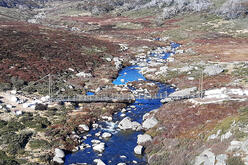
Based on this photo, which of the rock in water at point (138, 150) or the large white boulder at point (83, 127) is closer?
the rock in water at point (138, 150)

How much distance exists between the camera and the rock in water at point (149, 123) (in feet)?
106

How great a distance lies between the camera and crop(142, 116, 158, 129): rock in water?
32438mm

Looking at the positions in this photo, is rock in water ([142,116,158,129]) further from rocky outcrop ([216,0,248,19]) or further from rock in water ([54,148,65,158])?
rocky outcrop ([216,0,248,19])

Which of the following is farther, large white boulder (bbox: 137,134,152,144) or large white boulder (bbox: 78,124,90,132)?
large white boulder (bbox: 78,124,90,132)

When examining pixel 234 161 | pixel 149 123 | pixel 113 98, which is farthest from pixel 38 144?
pixel 234 161

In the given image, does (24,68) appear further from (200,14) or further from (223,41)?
(200,14)

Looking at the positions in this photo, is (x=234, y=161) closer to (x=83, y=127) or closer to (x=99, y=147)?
(x=99, y=147)

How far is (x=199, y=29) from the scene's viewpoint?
405ft

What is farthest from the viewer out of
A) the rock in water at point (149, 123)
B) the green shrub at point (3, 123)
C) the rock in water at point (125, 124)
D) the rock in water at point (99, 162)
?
the rock in water at point (125, 124)

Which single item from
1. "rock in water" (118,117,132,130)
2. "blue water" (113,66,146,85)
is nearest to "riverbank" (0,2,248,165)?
"blue water" (113,66,146,85)

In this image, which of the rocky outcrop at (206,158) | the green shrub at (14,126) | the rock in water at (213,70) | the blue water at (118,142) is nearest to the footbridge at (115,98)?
the blue water at (118,142)

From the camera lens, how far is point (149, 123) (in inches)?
1287

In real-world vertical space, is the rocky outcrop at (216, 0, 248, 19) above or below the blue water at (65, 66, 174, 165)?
above

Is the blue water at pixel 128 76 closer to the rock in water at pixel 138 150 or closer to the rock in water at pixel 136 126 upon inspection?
the rock in water at pixel 136 126
